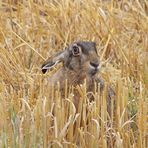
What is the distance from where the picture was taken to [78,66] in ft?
17.0

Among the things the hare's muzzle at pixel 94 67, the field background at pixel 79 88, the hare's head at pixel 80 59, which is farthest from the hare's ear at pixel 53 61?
the hare's muzzle at pixel 94 67

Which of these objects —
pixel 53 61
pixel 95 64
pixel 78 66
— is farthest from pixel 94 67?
pixel 53 61

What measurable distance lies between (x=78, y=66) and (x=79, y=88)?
0.48 m

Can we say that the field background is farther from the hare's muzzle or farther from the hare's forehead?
the hare's forehead

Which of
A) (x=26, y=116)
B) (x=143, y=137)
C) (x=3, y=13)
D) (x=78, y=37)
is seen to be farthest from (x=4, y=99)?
(x=3, y=13)

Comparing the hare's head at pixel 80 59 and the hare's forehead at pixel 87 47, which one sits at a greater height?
the hare's forehead at pixel 87 47

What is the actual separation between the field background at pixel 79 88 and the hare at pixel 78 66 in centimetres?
12

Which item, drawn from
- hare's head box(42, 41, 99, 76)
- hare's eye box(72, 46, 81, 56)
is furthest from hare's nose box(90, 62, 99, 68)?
hare's eye box(72, 46, 81, 56)

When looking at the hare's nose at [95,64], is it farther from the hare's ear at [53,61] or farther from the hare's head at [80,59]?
the hare's ear at [53,61]

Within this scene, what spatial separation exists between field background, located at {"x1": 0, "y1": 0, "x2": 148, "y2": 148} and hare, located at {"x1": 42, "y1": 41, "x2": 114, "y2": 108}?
0.12m

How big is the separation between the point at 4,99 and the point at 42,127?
0.59 meters

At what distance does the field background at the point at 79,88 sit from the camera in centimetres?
442

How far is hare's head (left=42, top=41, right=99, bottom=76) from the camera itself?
5074mm

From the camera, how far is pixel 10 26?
262 inches
